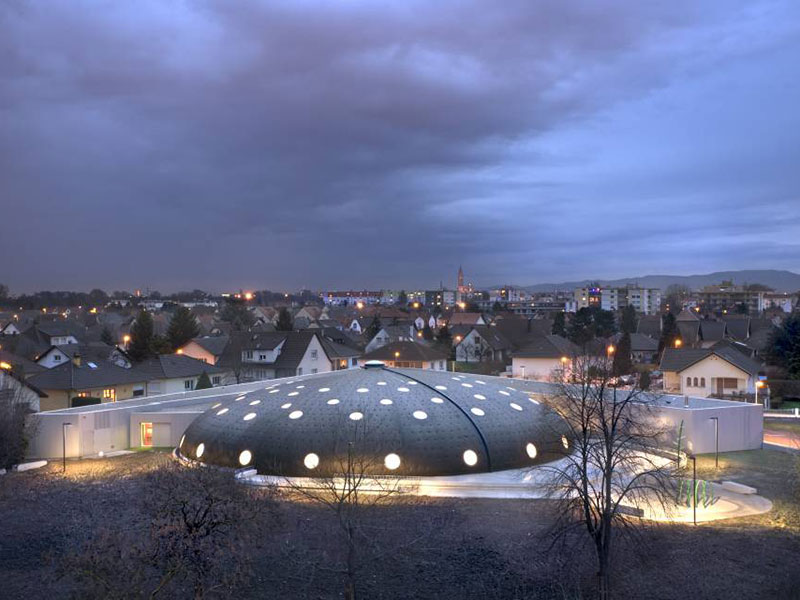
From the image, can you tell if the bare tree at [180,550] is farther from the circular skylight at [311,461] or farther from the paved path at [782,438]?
the paved path at [782,438]

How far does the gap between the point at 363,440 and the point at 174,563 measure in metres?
14.9

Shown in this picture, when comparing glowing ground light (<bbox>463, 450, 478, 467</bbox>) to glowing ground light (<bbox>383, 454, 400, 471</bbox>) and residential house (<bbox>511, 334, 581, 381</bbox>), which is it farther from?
residential house (<bbox>511, 334, 581, 381</bbox>)

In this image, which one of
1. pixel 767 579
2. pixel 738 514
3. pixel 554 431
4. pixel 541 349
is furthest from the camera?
pixel 541 349

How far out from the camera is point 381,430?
28.4 metres

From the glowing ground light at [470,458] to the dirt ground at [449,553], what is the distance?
9.44ft

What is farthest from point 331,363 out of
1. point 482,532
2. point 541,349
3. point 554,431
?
point 482,532

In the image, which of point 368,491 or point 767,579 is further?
point 368,491

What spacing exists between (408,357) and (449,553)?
157ft

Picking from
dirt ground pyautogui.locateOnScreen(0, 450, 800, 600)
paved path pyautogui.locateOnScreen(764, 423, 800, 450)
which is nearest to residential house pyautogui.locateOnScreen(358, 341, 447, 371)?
paved path pyautogui.locateOnScreen(764, 423, 800, 450)

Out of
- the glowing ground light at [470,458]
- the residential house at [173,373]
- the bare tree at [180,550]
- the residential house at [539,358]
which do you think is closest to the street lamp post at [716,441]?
the glowing ground light at [470,458]

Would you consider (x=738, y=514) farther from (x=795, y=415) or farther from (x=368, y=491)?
(x=795, y=415)

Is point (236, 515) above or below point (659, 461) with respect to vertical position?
above

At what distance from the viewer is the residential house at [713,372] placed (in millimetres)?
53188

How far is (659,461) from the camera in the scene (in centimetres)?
3178
